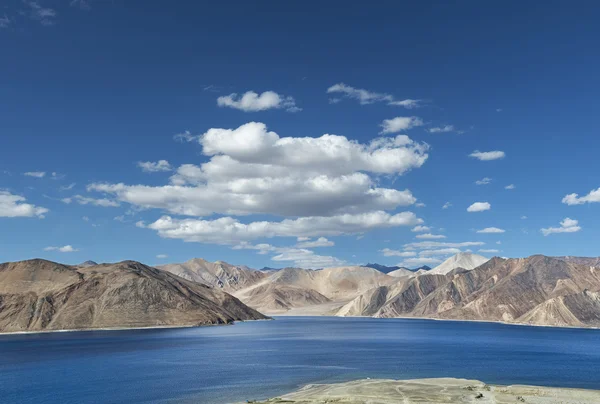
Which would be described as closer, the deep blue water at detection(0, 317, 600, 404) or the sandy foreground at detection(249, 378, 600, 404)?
the sandy foreground at detection(249, 378, 600, 404)

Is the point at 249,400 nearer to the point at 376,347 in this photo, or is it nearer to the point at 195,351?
the point at 195,351

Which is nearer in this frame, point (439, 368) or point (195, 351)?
point (439, 368)

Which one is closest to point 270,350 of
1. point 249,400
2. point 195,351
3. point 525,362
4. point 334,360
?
point 195,351

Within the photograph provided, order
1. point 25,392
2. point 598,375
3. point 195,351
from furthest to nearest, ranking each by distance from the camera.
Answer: point 195,351
point 598,375
point 25,392

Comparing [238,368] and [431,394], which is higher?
[431,394]

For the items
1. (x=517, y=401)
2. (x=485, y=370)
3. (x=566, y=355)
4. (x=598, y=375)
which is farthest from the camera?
(x=566, y=355)

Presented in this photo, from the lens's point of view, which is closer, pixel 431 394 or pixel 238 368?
pixel 431 394

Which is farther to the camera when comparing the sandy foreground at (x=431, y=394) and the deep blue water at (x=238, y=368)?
the deep blue water at (x=238, y=368)
